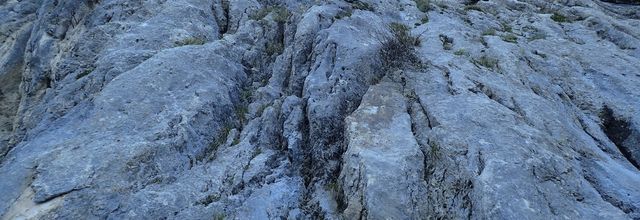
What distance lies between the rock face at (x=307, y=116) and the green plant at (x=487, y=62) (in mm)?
144

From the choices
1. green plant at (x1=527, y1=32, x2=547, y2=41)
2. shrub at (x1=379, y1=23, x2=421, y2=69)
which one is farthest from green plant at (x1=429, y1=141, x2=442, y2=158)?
green plant at (x1=527, y1=32, x2=547, y2=41)

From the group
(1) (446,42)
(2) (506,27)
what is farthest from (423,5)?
(1) (446,42)

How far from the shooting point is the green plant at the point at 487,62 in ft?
50.3

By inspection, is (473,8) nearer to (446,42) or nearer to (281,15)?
(446,42)

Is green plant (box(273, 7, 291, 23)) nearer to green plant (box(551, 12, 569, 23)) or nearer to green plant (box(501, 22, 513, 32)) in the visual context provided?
green plant (box(501, 22, 513, 32))

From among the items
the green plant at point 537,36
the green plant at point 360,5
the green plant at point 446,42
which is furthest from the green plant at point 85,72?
the green plant at point 537,36

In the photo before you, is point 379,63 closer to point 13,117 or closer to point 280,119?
point 280,119

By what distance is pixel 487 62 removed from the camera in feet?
50.8

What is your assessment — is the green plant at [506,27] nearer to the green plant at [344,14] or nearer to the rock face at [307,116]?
the rock face at [307,116]

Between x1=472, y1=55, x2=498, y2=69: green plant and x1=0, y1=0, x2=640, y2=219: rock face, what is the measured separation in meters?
0.14

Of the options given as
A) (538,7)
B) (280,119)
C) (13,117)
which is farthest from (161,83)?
(538,7)

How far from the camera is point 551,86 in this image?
14859mm

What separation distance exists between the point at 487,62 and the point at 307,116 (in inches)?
293

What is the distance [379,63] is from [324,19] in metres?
3.31
